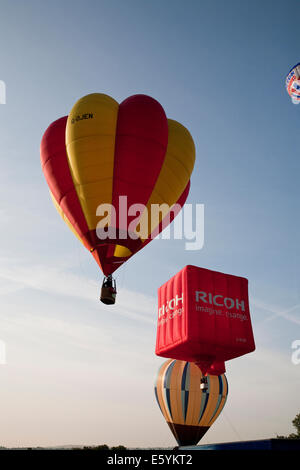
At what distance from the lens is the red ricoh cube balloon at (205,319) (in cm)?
1073

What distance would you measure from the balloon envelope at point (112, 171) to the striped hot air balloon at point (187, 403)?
470 inches

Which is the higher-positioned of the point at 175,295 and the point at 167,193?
the point at 167,193

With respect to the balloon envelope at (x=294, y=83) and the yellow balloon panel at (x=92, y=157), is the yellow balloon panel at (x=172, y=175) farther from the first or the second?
the balloon envelope at (x=294, y=83)

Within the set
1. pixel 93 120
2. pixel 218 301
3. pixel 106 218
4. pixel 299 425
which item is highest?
pixel 93 120

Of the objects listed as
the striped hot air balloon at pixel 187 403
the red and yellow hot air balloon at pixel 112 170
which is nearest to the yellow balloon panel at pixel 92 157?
the red and yellow hot air balloon at pixel 112 170

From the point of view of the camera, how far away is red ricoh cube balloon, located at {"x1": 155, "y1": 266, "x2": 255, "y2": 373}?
1073 cm

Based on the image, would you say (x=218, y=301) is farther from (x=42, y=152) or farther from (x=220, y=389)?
(x=220, y=389)

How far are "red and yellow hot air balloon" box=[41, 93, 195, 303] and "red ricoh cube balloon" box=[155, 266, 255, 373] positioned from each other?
8.36 ft

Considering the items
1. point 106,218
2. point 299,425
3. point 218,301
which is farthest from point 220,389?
point 299,425

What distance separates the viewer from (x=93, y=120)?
12820 mm

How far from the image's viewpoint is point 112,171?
12750 millimetres
